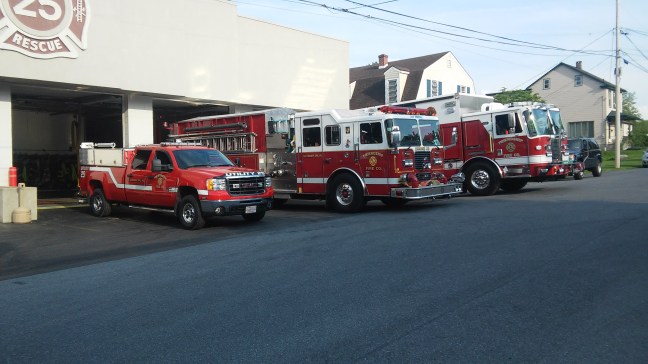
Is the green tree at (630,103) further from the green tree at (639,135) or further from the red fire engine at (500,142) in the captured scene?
the red fire engine at (500,142)

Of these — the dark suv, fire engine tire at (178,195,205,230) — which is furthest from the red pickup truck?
the dark suv

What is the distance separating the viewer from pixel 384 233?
10.9 m

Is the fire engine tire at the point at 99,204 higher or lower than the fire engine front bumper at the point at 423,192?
lower

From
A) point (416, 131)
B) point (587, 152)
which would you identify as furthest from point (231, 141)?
point (587, 152)

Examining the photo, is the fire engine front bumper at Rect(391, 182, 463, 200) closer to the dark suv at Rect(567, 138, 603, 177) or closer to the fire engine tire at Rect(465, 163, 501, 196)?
the fire engine tire at Rect(465, 163, 501, 196)

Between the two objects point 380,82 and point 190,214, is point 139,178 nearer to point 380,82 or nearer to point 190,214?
point 190,214

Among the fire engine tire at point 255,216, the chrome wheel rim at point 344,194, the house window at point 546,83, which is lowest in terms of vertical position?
the fire engine tire at point 255,216

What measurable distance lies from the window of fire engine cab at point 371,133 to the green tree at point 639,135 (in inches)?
2038

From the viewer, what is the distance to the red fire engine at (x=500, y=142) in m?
17.9

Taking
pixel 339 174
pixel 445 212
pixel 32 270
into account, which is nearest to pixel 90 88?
pixel 339 174

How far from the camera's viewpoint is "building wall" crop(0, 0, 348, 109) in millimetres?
17859

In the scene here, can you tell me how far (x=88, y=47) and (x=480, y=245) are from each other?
47.5 ft

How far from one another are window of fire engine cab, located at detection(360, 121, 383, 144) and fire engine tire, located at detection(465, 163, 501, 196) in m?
5.83

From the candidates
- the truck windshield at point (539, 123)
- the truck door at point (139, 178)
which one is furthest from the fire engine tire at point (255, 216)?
the truck windshield at point (539, 123)
